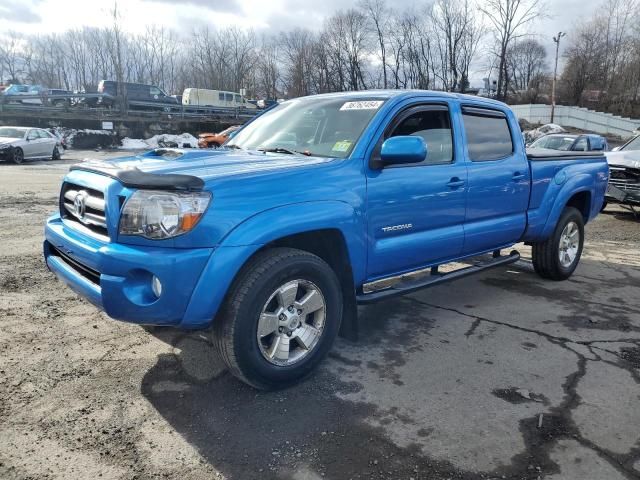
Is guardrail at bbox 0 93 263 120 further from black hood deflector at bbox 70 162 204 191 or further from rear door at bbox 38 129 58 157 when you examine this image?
black hood deflector at bbox 70 162 204 191

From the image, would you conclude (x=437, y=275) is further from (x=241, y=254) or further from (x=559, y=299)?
(x=241, y=254)

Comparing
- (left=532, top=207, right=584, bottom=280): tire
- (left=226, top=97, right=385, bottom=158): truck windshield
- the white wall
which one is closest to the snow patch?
(left=532, top=207, right=584, bottom=280): tire

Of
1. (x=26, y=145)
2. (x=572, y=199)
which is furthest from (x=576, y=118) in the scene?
(x=572, y=199)

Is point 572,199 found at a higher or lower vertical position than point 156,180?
lower

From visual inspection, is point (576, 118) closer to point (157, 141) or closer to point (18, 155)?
point (157, 141)

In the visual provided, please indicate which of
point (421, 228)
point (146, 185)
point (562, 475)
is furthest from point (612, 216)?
point (146, 185)

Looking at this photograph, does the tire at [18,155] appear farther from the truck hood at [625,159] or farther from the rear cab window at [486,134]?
the truck hood at [625,159]

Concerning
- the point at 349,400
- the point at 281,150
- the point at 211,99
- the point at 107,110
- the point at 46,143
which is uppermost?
the point at 211,99

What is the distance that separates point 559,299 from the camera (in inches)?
210

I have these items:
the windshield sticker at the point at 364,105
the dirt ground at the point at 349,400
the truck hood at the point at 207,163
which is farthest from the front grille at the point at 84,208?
the windshield sticker at the point at 364,105

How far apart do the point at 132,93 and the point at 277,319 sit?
3886 centimetres

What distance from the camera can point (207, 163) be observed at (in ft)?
10.8

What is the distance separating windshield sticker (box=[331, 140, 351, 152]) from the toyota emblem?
66.3 inches

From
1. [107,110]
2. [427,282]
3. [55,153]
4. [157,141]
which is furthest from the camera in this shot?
[107,110]
